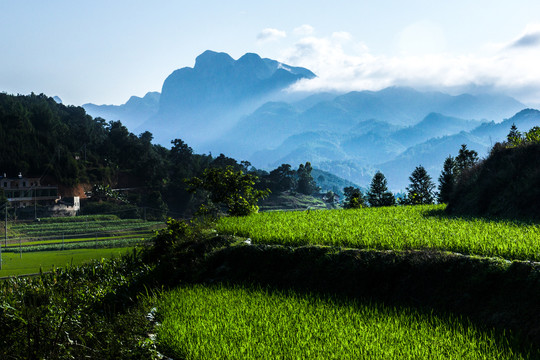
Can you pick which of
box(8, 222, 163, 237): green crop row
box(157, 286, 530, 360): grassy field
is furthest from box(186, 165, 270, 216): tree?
box(8, 222, 163, 237): green crop row

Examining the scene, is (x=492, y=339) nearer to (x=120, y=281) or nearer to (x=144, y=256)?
(x=120, y=281)

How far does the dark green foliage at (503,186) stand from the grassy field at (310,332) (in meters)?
8.46

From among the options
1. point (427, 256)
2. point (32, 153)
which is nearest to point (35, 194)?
point (32, 153)

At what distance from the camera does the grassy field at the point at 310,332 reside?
5.37m

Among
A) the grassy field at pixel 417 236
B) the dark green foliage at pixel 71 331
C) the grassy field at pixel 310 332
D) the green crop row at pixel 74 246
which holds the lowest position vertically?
the green crop row at pixel 74 246

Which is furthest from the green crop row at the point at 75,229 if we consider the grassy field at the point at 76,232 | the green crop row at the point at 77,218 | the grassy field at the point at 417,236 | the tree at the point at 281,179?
the grassy field at the point at 417,236

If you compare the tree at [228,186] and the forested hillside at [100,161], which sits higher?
the forested hillside at [100,161]

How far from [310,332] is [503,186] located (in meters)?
11.7

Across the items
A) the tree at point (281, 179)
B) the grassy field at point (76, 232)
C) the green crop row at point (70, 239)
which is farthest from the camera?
the tree at point (281, 179)

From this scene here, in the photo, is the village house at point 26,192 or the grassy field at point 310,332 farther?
the village house at point 26,192

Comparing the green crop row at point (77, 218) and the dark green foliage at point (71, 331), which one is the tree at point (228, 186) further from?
the green crop row at point (77, 218)

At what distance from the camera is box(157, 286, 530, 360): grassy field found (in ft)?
17.6

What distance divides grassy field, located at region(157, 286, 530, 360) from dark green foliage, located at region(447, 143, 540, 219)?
8.46 metres

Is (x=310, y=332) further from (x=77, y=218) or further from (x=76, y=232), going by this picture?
(x=77, y=218)
